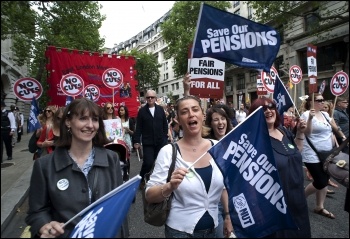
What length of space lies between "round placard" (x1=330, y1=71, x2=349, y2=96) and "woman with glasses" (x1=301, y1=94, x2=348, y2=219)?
342 centimetres

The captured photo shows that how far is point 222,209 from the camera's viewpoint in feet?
8.18

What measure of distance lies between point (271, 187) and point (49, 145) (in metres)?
3.60

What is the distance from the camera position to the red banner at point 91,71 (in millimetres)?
7969

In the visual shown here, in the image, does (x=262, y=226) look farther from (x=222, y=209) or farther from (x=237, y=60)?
(x=237, y=60)

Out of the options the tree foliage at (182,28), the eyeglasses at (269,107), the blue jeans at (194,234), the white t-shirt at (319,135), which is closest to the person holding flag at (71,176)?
the blue jeans at (194,234)

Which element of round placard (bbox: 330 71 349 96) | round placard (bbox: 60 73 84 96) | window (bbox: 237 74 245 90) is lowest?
round placard (bbox: 330 71 349 96)

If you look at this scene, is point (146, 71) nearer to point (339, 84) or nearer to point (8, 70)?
point (339, 84)

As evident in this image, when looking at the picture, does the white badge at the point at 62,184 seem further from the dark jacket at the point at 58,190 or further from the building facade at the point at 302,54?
the building facade at the point at 302,54

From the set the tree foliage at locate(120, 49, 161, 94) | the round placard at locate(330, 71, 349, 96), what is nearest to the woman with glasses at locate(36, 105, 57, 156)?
the round placard at locate(330, 71, 349, 96)

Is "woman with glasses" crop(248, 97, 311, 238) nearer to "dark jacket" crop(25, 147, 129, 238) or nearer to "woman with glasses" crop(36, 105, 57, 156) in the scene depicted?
"dark jacket" crop(25, 147, 129, 238)

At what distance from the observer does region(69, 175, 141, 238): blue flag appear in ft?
4.44

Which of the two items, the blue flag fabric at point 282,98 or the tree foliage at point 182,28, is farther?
the tree foliage at point 182,28

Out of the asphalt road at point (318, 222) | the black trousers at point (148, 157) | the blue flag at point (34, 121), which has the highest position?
the blue flag at point (34, 121)

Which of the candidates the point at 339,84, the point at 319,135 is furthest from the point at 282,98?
the point at 339,84
